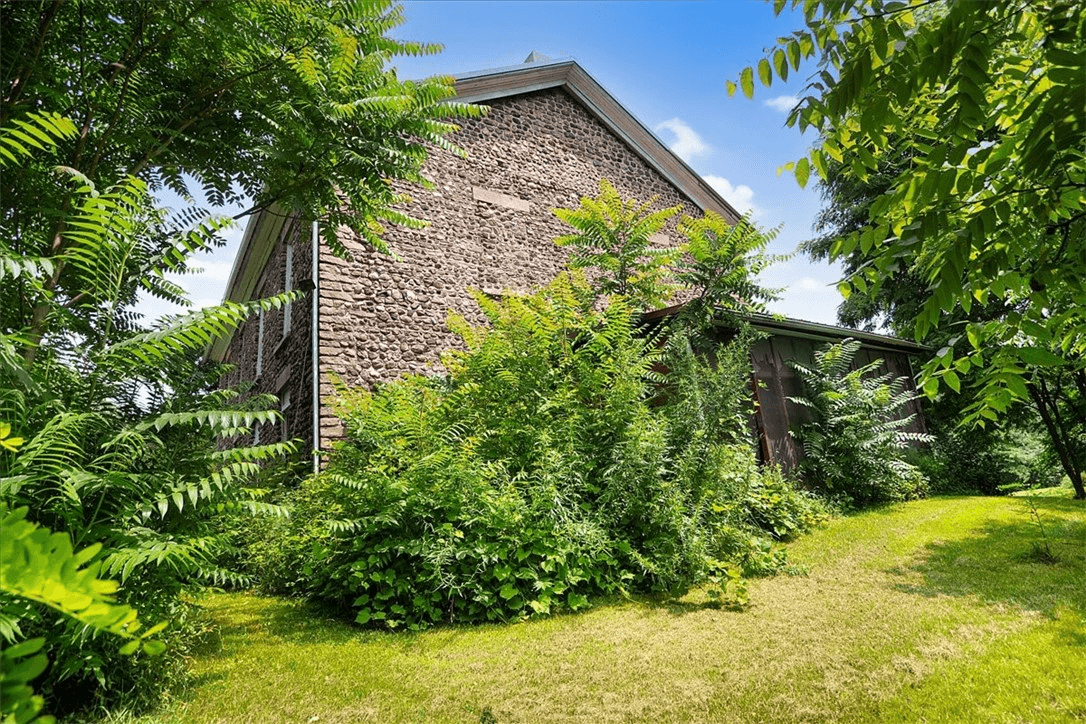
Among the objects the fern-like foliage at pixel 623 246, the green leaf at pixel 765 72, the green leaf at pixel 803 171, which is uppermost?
the fern-like foliage at pixel 623 246

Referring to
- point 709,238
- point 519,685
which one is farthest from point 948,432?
point 519,685

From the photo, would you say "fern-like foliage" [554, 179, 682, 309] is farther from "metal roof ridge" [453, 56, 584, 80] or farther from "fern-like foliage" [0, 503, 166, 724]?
"fern-like foliage" [0, 503, 166, 724]

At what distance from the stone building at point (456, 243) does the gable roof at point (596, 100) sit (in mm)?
27

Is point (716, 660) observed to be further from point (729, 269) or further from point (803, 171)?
point (729, 269)

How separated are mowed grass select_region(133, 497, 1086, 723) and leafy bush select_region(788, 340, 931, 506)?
343 centimetres

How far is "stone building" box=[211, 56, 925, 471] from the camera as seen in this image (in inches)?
337

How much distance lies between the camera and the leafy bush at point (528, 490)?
4305 millimetres

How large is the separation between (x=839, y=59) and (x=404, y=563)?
14.2 feet

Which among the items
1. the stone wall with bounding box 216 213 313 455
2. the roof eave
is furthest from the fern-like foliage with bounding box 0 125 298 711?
the roof eave

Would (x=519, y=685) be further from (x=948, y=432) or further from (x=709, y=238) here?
(x=948, y=432)

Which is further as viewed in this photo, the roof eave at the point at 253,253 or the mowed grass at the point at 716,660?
the roof eave at the point at 253,253

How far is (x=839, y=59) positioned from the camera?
4.76ft

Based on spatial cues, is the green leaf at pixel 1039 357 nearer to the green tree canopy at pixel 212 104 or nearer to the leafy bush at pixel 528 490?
the green tree canopy at pixel 212 104

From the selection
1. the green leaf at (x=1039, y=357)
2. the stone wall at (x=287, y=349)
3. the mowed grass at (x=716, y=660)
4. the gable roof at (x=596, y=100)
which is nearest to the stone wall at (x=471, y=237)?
the gable roof at (x=596, y=100)
